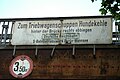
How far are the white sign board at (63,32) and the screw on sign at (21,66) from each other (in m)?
0.74

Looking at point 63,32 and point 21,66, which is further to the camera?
point 63,32

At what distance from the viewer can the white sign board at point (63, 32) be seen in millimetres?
11695

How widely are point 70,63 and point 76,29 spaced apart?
1487 millimetres

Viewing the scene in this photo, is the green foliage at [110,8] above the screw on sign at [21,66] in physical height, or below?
above

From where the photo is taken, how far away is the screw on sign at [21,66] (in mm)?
11495

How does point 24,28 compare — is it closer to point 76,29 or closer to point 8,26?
point 8,26

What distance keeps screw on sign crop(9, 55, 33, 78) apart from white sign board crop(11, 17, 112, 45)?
2.42ft

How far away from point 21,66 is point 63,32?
2196 millimetres

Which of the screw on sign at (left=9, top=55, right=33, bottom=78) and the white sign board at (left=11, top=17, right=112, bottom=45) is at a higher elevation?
the white sign board at (left=11, top=17, right=112, bottom=45)

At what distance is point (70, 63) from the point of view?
11.4 metres

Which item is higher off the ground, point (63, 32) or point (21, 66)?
point (63, 32)

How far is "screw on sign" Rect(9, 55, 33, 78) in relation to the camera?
11.5 m

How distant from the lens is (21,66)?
1159 cm

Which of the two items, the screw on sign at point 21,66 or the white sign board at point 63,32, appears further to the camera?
the white sign board at point 63,32
